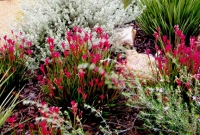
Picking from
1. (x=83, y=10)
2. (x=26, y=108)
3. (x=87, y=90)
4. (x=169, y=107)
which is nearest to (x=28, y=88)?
(x=26, y=108)

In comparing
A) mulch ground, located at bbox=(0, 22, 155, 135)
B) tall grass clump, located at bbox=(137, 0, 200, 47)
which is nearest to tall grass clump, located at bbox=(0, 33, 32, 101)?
mulch ground, located at bbox=(0, 22, 155, 135)

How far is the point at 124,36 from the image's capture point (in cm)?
419

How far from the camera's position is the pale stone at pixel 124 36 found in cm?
420

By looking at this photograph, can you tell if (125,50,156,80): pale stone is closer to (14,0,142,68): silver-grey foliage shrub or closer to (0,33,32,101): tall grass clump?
(14,0,142,68): silver-grey foliage shrub

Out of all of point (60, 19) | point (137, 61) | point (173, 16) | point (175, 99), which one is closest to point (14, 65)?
point (60, 19)

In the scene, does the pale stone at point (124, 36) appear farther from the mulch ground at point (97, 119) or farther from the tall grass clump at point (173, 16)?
the mulch ground at point (97, 119)

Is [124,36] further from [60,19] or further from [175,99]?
[175,99]

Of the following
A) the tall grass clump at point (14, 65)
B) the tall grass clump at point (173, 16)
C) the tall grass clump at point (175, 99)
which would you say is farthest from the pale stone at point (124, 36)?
the tall grass clump at point (14, 65)

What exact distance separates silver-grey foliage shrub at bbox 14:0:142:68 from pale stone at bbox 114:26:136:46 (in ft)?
0.35

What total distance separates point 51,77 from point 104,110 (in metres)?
0.61

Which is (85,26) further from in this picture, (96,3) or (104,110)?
(104,110)

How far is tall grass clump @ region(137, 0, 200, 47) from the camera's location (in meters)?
4.39

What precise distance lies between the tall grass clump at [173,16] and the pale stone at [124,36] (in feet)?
0.74

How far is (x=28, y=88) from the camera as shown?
373 centimetres
